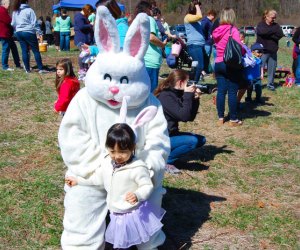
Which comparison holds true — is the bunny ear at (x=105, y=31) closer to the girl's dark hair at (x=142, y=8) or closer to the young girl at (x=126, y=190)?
the young girl at (x=126, y=190)

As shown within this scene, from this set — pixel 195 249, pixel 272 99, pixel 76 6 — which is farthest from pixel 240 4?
pixel 195 249

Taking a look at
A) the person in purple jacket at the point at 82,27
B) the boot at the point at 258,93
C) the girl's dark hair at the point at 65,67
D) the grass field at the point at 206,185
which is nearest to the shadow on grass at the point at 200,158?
the grass field at the point at 206,185

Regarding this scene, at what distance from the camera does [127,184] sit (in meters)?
2.71

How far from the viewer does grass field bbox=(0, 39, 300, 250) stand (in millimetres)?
3375

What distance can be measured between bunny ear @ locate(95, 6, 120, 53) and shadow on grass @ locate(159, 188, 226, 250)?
4.74ft

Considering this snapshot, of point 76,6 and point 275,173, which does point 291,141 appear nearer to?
point 275,173

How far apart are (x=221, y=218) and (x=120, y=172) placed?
1.30 meters

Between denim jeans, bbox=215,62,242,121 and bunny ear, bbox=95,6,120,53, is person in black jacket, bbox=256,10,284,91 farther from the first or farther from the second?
bunny ear, bbox=95,6,120,53

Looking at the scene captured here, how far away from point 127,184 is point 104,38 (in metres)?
0.93

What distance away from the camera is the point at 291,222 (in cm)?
361

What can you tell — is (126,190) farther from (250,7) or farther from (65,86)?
(250,7)

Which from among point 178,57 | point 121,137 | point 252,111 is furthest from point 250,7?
point 121,137

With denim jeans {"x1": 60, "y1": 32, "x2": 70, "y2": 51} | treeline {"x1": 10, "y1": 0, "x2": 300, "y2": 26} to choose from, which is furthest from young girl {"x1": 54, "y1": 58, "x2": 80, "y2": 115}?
treeline {"x1": 10, "y1": 0, "x2": 300, "y2": 26}

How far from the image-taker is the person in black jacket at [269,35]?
26.5ft
